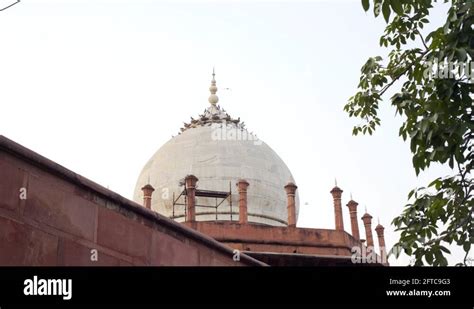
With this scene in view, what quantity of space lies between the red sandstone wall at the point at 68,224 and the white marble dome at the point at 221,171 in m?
13.4

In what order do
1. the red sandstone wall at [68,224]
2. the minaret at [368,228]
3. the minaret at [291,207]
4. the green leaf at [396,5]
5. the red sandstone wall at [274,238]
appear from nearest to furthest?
the green leaf at [396,5], the red sandstone wall at [68,224], the red sandstone wall at [274,238], the minaret at [291,207], the minaret at [368,228]

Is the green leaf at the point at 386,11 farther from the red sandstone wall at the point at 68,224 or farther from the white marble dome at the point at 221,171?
the white marble dome at the point at 221,171

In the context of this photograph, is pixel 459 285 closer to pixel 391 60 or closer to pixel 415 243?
Result: pixel 415 243

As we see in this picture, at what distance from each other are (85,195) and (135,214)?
0.48m

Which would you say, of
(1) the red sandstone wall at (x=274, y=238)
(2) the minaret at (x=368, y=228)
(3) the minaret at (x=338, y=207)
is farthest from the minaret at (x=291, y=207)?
(2) the minaret at (x=368, y=228)

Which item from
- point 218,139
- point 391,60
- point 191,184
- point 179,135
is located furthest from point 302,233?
point 391,60

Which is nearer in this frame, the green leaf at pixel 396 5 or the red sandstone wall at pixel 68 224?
the green leaf at pixel 396 5

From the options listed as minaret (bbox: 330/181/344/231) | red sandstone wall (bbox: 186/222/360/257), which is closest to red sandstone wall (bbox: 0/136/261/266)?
red sandstone wall (bbox: 186/222/360/257)

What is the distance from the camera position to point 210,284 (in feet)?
12.5

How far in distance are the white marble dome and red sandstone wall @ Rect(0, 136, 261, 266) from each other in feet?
43.8

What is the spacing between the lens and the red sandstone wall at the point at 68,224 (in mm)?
3770


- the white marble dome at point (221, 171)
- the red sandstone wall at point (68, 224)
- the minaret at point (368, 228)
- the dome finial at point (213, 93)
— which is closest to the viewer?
the red sandstone wall at point (68, 224)

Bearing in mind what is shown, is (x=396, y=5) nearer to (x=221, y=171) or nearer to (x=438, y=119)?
(x=438, y=119)

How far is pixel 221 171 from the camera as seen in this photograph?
19328 mm
